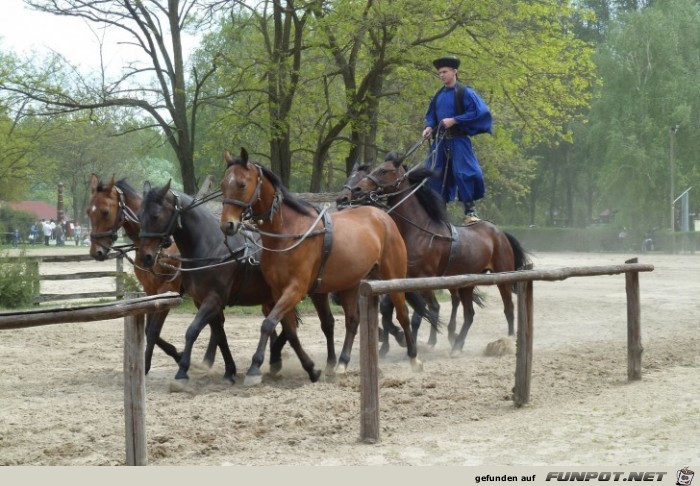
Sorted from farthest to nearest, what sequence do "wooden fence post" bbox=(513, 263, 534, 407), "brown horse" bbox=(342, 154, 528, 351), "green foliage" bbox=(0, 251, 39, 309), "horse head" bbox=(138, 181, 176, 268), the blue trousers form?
"green foliage" bbox=(0, 251, 39, 309), the blue trousers, "brown horse" bbox=(342, 154, 528, 351), "horse head" bbox=(138, 181, 176, 268), "wooden fence post" bbox=(513, 263, 534, 407)

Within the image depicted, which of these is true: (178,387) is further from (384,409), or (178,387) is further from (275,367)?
(384,409)

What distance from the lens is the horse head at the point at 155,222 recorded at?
8727mm

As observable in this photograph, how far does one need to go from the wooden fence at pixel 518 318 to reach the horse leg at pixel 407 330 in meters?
1.88

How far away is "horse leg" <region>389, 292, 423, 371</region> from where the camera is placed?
9680 millimetres

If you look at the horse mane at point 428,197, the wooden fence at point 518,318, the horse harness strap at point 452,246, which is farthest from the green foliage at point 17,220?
the wooden fence at point 518,318

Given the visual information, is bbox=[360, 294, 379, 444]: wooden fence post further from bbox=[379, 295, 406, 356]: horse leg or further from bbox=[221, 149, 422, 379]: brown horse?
bbox=[379, 295, 406, 356]: horse leg

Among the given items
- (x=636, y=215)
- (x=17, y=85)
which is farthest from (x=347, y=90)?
(x=636, y=215)

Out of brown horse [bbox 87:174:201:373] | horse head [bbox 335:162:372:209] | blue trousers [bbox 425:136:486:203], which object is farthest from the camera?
blue trousers [bbox 425:136:486:203]

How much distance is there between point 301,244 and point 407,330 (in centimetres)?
178

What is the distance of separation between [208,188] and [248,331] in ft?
13.5

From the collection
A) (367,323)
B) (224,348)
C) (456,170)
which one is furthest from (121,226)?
(367,323)

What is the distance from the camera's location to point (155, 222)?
8.77 meters

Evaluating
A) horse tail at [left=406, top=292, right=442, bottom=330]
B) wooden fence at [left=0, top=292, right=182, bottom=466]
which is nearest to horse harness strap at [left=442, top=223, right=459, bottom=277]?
horse tail at [left=406, top=292, right=442, bottom=330]

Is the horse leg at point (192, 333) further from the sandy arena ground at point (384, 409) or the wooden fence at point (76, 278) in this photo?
the wooden fence at point (76, 278)
